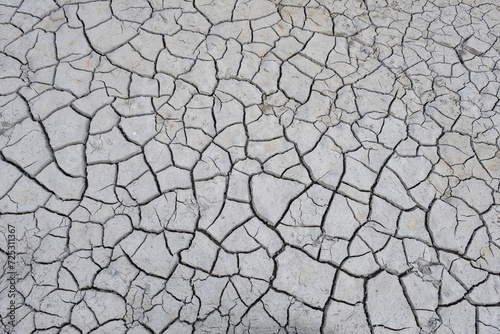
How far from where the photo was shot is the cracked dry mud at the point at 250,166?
2.15m

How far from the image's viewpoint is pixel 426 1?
344 cm

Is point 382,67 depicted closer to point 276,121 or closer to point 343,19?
point 343,19

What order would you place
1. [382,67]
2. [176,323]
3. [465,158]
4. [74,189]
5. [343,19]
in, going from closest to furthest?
1. [176,323]
2. [74,189]
3. [465,158]
4. [382,67]
5. [343,19]

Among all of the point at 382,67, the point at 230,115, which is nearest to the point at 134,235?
the point at 230,115

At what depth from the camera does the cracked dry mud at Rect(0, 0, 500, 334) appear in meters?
2.15

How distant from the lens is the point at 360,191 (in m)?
2.50

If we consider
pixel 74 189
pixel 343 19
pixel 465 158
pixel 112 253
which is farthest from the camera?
pixel 343 19

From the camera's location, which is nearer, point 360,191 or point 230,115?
point 360,191

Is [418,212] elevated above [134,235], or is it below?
above

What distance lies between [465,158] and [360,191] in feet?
2.43

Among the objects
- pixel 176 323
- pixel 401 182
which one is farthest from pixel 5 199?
pixel 401 182

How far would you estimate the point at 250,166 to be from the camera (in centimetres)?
255

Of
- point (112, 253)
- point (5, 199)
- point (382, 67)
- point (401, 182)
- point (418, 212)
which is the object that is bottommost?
point (112, 253)

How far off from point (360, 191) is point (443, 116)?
0.86 metres
